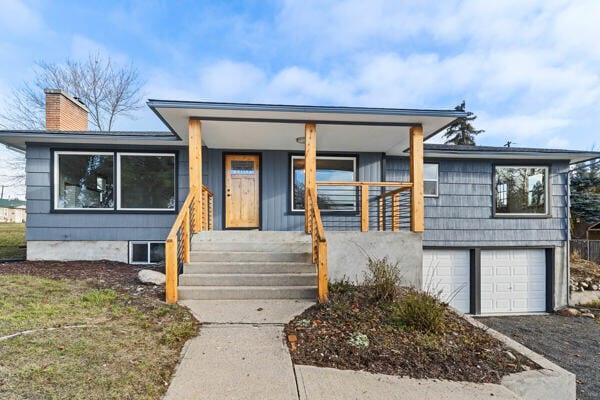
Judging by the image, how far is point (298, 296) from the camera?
13.5 feet

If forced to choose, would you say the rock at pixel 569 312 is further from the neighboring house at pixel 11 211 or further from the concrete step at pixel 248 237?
the neighboring house at pixel 11 211

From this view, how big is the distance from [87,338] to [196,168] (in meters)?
2.90

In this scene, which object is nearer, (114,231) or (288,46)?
(114,231)

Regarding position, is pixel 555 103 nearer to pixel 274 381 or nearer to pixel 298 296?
pixel 298 296

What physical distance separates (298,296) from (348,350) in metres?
1.43

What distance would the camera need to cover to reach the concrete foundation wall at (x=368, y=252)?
16.0 ft

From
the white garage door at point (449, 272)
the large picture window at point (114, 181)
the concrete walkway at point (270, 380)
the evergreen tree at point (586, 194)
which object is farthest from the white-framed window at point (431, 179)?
the evergreen tree at point (586, 194)

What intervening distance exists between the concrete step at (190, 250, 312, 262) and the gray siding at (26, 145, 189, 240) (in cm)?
264

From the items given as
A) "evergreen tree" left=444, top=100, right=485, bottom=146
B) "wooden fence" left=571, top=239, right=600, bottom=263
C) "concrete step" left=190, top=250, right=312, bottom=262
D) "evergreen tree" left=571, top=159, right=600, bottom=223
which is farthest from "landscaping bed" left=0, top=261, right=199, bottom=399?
"evergreen tree" left=444, top=100, right=485, bottom=146

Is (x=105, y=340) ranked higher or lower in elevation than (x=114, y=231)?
lower

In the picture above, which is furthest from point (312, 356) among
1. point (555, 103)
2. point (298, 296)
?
point (555, 103)

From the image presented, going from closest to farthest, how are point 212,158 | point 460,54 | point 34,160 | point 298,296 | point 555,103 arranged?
point 298,296, point 34,160, point 212,158, point 460,54, point 555,103

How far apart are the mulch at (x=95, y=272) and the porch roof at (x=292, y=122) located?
2647 millimetres

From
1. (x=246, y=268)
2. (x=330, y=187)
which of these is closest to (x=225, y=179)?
(x=330, y=187)
